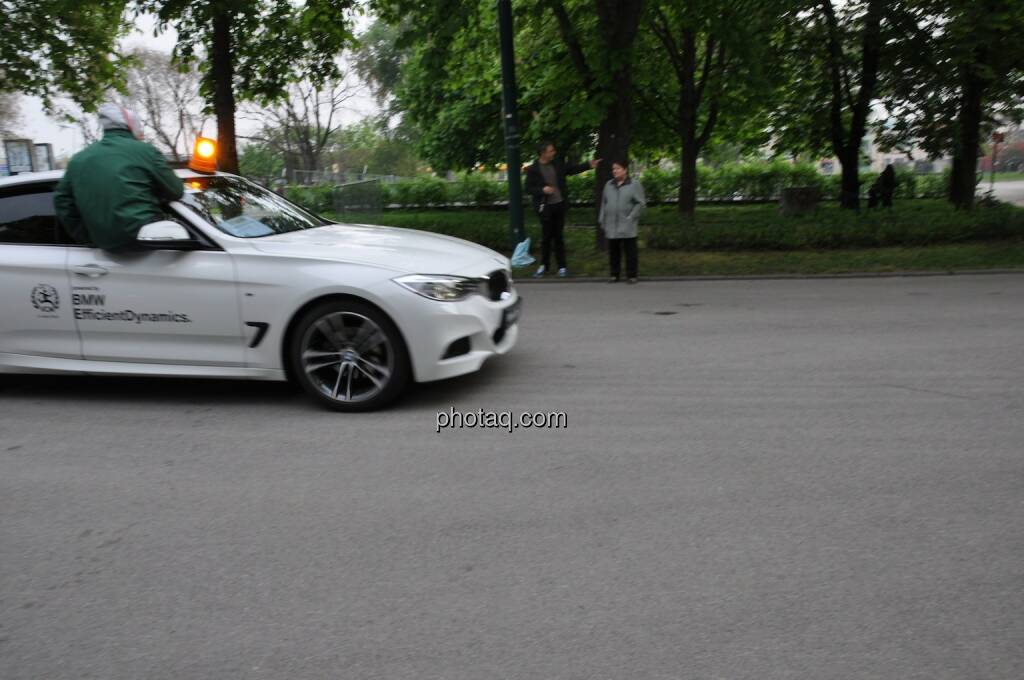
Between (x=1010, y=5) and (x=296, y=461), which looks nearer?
(x=296, y=461)

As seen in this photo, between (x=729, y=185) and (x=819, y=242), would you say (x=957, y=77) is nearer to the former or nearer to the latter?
(x=819, y=242)

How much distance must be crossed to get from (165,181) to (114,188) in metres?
0.33

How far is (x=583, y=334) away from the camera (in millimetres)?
9055

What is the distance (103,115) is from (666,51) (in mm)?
22807

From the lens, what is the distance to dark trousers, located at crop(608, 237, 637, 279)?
42.1 ft

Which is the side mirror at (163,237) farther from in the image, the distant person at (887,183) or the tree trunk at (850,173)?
the distant person at (887,183)

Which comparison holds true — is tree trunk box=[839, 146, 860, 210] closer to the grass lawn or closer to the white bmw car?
the grass lawn

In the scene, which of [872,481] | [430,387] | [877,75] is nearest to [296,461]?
[430,387]

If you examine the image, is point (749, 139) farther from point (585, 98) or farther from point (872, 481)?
point (872, 481)

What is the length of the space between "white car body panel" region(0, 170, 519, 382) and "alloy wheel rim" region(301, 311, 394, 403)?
0.16m

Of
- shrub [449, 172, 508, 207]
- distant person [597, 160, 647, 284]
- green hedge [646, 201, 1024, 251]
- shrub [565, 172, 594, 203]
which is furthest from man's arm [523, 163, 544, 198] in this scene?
shrub [449, 172, 508, 207]

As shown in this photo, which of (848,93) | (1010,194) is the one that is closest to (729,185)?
(1010,194)

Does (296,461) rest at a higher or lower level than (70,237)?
lower

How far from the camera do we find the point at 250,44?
57.1 feet
